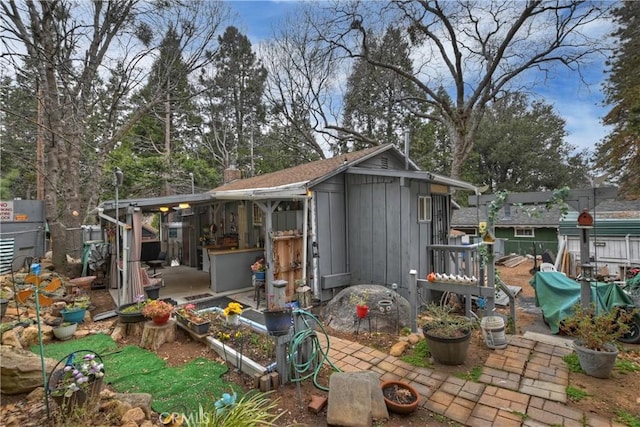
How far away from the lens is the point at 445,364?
396 cm

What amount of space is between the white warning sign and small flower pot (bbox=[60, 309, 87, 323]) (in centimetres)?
632

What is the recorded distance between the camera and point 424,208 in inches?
262

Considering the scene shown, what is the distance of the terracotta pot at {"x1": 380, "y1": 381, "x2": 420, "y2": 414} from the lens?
2949mm

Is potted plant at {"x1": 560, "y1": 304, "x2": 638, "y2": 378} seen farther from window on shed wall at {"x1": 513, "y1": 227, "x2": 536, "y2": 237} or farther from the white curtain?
window on shed wall at {"x1": 513, "y1": 227, "x2": 536, "y2": 237}

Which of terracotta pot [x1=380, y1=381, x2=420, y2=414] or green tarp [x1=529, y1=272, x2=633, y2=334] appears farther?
green tarp [x1=529, y1=272, x2=633, y2=334]

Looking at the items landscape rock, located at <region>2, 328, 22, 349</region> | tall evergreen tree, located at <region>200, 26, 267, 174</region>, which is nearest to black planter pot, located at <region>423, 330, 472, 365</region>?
landscape rock, located at <region>2, 328, 22, 349</region>

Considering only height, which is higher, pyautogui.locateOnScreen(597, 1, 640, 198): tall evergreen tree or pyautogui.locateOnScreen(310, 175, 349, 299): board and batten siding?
pyautogui.locateOnScreen(597, 1, 640, 198): tall evergreen tree

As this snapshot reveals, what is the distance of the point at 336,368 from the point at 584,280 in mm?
3950

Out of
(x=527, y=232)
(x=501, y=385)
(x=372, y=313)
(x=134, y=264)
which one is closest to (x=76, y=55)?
(x=134, y=264)

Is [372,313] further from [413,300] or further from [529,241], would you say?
[529,241]

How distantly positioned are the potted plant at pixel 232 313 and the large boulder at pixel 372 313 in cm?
171

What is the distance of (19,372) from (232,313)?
2252 mm

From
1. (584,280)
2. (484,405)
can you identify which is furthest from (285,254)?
(584,280)

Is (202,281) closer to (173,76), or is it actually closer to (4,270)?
(4,270)
